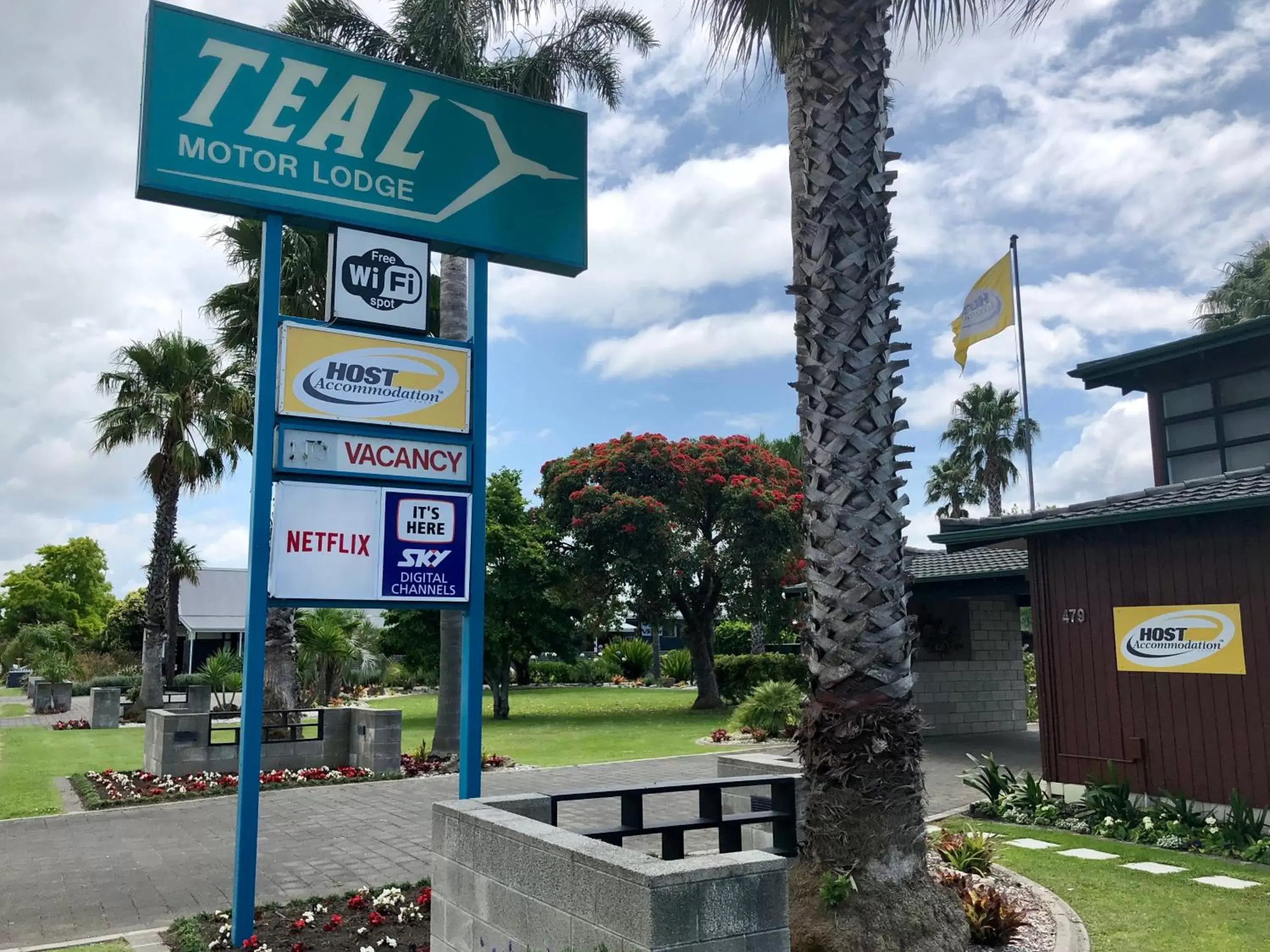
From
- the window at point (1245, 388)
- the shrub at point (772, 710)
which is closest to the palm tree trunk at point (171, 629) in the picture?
the shrub at point (772, 710)

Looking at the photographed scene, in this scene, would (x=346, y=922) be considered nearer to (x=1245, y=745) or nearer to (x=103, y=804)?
(x=103, y=804)

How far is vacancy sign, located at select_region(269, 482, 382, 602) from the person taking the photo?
6984mm

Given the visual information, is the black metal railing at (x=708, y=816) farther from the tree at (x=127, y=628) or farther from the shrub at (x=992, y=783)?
the tree at (x=127, y=628)

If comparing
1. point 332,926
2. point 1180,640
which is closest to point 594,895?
point 332,926

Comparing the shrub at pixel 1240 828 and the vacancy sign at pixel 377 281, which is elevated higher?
the vacancy sign at pixel 377 281

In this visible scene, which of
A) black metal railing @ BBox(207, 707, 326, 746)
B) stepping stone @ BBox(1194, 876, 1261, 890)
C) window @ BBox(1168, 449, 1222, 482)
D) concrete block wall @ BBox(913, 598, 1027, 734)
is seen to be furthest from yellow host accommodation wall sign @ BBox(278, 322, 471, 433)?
concrete block wall @ BBox(913, 598, 1027, 734)

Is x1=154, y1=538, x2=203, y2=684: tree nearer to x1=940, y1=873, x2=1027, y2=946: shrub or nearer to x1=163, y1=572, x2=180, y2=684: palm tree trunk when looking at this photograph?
x1=163, y1=572, x2=180, y2=684: palm tree trunk

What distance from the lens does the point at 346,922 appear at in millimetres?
6855

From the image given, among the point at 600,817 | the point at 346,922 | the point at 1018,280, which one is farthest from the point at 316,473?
the point at 1018,280

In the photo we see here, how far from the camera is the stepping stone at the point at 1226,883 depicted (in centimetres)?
748

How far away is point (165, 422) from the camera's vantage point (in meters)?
23.5

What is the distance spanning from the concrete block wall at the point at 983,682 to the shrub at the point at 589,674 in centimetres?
2679

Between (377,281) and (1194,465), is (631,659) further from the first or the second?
(377,281)

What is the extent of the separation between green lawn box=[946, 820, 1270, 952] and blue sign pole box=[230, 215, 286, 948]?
18.0ft
